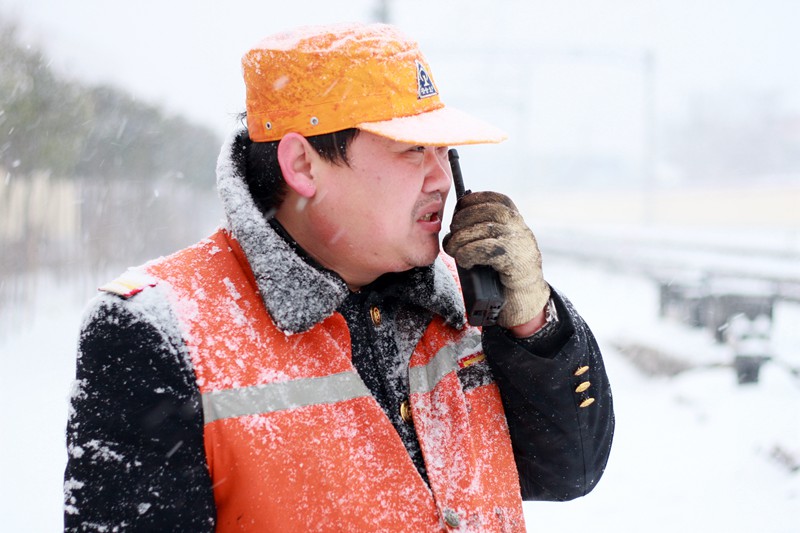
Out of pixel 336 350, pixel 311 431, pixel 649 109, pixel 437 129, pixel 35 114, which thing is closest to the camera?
pixel 311 431

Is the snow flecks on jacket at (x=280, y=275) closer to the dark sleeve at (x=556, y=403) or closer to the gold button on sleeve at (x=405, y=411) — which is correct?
the gold button on sleeve at (x=405, y=411)

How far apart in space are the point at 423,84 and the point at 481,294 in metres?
0.56

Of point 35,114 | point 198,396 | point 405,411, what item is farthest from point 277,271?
point 35,114

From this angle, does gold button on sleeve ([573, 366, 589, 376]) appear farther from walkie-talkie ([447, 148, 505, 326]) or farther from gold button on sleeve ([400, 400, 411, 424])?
gold button on sleeve ([400, 400, 411, 424])

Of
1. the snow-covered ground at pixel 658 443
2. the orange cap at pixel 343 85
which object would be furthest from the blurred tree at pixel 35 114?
the orange cap at pixel 343 85

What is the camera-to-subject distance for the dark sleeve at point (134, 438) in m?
1.43

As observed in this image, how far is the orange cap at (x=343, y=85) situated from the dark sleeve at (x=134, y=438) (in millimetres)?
634

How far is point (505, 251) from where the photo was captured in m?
1.84

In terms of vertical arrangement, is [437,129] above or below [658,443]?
above

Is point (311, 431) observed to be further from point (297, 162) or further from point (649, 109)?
point (649, 109)

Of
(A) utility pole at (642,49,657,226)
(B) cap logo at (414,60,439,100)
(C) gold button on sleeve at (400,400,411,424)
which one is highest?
(B) cap logo at (414,60,439,100)

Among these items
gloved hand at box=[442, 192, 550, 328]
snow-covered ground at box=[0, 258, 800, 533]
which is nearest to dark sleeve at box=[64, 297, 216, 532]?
gloved hand at box=[442, 192, 550, 328]

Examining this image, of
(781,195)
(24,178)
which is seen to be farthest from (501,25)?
(24,178)

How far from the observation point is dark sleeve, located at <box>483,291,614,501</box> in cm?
186
